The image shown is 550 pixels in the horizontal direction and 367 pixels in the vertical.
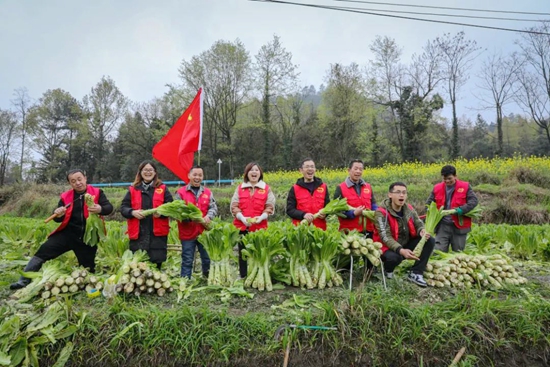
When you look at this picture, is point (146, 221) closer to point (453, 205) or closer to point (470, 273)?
point (470, 273)

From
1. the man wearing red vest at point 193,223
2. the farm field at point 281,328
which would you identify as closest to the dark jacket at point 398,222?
the farm field at point 281,328

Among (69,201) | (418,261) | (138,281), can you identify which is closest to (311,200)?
(418,261)

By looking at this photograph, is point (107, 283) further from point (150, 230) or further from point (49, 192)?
point (49, 192)

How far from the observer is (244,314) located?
11.2 ft

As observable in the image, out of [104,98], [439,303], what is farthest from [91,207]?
[104,98]

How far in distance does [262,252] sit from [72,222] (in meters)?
2.74

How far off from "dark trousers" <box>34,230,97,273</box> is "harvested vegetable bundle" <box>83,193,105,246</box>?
0.67ft

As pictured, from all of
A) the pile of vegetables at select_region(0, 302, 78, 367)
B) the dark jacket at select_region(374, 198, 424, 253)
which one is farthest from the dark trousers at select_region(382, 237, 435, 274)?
the pile of vegetables at select_region(0, 302, 78, 367)

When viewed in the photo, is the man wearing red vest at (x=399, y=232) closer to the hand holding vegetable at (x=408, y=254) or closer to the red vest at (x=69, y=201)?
the hand holding vegetable at (x=408, y=254)

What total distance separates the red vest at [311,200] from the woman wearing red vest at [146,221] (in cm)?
192

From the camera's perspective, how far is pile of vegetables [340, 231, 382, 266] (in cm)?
399

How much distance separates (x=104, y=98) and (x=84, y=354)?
39.8 meters

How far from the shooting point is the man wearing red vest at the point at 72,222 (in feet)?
14.6

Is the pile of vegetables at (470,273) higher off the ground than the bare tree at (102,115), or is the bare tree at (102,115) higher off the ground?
the bare tree at (102,115)
